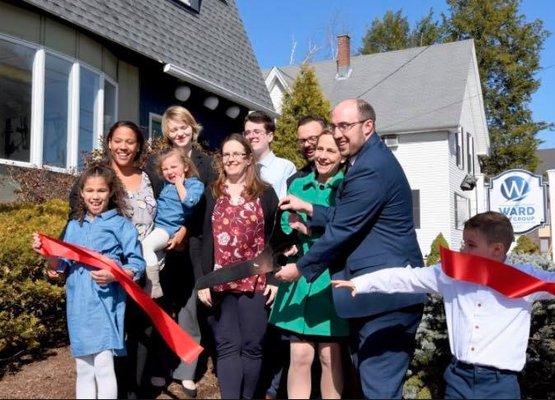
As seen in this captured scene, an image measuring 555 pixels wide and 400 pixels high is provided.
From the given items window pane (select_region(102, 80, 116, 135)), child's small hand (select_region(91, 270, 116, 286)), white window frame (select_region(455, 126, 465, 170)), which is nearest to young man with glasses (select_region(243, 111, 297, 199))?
child's small hand (select_region(91, 270, 116, 286))

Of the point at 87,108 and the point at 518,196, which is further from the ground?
the point at 87,108

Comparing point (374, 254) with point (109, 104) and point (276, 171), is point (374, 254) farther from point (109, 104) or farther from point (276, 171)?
point (109, 104)

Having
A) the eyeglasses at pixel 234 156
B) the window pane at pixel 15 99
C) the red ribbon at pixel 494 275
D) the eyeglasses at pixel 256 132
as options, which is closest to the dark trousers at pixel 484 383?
the red ribbon at pixel 494 275

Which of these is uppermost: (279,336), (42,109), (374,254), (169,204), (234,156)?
(42,109)

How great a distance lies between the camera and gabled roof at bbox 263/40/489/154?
2588 cm

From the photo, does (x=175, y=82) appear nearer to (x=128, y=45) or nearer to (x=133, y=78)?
(x=133, y=78)

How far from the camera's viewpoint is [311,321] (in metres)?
3.96

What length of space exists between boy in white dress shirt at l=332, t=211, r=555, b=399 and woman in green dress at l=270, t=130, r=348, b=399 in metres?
0.68

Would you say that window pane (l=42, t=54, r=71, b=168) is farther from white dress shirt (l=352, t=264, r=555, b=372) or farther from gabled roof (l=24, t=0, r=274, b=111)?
white dress shirt (l=352, t=264, r=555, b=372)

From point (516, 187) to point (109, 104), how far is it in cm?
740

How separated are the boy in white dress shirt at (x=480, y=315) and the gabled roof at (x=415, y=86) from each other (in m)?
22.3

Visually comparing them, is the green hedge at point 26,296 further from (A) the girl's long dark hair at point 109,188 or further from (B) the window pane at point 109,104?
(B) the window pane at point 109,104

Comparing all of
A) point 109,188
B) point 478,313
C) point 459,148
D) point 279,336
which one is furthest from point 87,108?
point 459,148

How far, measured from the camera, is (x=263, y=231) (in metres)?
4.37
